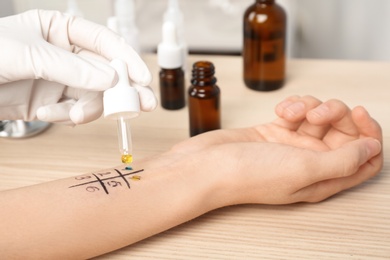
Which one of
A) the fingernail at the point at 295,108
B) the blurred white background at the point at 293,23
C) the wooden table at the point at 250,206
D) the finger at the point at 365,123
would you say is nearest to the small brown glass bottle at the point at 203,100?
the wooden table at the point at 250,206

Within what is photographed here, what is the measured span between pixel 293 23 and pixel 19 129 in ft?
3.28

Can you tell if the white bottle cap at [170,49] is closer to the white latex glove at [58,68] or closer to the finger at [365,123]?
the white latex glove at [58,68]

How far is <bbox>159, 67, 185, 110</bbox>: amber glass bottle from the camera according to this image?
1122mm

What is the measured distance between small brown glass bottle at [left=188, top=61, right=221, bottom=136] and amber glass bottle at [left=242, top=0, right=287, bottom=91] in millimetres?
200

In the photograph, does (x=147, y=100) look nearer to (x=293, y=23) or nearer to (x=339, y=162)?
(x=339, y=162)

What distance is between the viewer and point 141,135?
41.5 inches

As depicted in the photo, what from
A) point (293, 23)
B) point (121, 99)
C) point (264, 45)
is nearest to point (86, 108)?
point (121, 99)

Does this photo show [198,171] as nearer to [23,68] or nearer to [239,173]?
[239,173]

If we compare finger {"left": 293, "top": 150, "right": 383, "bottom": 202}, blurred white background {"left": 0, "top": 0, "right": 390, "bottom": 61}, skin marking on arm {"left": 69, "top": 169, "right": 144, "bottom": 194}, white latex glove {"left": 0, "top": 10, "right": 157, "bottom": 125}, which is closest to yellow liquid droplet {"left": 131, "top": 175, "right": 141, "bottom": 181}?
skin marking on arm {"left": 69, "top": 169, "right": 144, "bottom": 194}

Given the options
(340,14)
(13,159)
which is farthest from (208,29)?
(13,159)

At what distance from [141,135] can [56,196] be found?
0.35m

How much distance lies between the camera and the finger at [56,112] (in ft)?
2.75

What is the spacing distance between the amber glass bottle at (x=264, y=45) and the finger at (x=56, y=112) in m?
0.45

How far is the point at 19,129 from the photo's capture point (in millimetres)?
1045
